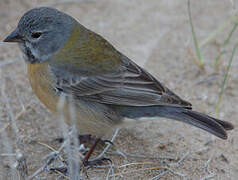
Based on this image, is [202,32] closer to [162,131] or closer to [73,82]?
[162,131]

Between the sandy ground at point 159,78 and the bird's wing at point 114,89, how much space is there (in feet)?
2.21

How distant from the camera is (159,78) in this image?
225 inches

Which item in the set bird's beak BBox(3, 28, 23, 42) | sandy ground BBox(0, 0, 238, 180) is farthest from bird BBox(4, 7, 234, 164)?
sandy ground BBox(0, 0, 238, 180)

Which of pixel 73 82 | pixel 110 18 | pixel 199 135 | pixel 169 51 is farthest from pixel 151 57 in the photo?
pixel 73 82

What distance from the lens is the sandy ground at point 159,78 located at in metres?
4.27

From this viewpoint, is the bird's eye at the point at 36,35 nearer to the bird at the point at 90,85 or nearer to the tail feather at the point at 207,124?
the bird at the point at 90,85

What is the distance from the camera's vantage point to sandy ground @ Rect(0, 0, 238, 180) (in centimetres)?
427

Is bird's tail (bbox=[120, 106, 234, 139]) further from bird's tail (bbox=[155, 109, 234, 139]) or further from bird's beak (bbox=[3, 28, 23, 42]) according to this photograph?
bird's beak (bbox=[3, 28, 23, 42])

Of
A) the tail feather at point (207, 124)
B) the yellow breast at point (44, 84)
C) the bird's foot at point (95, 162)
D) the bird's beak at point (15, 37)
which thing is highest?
the bird's beak at point (15, 37)

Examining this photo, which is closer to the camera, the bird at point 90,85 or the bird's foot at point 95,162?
the bird at point 90,85

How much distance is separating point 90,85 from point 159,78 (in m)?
1.77

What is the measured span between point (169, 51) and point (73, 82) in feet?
8.28

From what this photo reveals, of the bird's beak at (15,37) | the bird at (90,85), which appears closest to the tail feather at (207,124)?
the bird at (90,85)

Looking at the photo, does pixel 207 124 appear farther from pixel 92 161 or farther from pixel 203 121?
pixel 92 161
